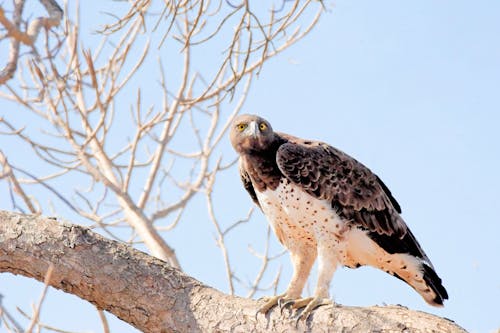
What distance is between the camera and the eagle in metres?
5.47

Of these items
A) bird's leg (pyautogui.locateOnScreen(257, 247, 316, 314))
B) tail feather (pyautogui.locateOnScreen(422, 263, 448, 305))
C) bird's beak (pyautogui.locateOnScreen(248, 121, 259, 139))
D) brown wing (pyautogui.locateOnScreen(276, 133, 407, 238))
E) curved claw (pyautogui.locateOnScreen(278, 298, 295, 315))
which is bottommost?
curved claw (pyautogui.locateOnScreen(278, 298, 295, 315))

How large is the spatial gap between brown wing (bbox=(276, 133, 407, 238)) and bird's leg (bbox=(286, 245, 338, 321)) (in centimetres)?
32

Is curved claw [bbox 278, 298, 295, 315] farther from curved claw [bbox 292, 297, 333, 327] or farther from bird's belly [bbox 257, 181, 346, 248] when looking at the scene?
bird's belly [bbox 257, 181, 346, 248]

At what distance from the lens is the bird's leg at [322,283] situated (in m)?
4.80

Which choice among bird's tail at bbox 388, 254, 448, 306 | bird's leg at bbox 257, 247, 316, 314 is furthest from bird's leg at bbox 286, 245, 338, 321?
bird's tail at bbox 388, 254, 448, 306

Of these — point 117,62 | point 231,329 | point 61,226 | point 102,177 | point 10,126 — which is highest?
point 117,62

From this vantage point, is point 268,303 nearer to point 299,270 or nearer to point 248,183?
point 299,270

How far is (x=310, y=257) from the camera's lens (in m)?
5.81

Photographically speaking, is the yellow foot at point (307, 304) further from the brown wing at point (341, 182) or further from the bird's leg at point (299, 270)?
the brown wing at point (341, 182)

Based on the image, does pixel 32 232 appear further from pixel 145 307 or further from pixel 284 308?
pixel 284 308

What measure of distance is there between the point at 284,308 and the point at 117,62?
3412mm

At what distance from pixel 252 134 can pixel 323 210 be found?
0.68m

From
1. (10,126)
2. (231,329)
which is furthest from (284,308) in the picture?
(10,126)

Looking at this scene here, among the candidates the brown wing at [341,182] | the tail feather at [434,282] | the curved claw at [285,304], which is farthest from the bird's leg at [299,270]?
the tail feather at [434,282]
